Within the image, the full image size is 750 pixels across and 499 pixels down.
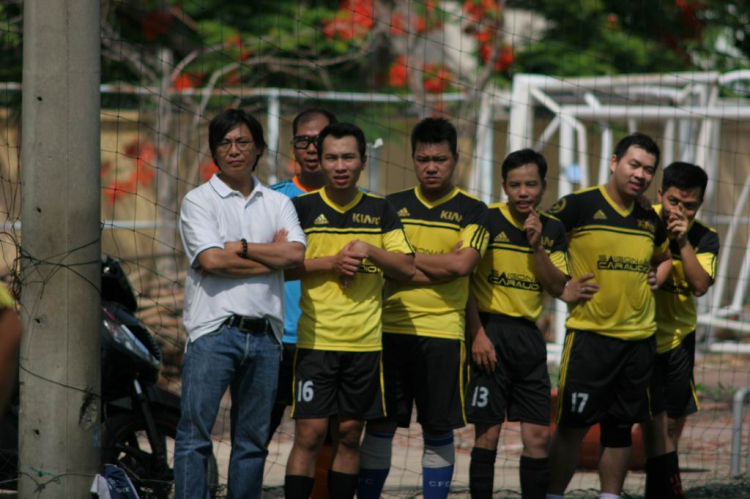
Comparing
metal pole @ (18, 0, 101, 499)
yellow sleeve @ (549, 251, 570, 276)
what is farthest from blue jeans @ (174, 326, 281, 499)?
yellow sleeve @ (549, 251, 570, 276)

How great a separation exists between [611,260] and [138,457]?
99.9 inches

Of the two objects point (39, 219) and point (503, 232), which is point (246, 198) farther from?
point (503, 232)

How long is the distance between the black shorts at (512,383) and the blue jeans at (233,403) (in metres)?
1.04

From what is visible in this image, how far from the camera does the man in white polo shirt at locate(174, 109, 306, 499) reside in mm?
4570

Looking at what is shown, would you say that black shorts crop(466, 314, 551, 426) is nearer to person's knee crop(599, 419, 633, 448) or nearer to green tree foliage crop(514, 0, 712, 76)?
person's knee crop(599, 419, 633, 448)

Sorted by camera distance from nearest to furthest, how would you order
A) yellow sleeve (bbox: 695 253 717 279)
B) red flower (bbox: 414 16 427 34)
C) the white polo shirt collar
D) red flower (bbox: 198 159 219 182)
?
the white polo shirt collar
yellow sleeve (bbox: 695 253 717 279)
red flower (bbox: 198 159 219 182)
red flower (bbox: 414 16 427 34)

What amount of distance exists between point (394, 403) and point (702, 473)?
2.72 meters

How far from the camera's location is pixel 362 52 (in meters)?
12.0

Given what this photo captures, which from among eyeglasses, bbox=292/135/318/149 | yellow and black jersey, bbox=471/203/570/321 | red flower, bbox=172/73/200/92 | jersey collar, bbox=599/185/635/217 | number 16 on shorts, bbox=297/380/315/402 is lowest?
number 16 on shorts, bbox=297/380/315/402

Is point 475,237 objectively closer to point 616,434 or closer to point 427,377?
point 427,377

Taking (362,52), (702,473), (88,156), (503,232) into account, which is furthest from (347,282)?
(362,52)

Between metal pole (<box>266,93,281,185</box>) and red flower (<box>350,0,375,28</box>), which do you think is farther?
red flower (<box>350,0,375,28</box>)

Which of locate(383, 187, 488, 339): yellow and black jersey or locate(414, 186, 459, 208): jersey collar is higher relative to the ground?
locate(414, 186, 459, 208): jersey collar

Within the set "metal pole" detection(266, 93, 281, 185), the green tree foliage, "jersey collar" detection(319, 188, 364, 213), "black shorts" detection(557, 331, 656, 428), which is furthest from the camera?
the green tree foliage
